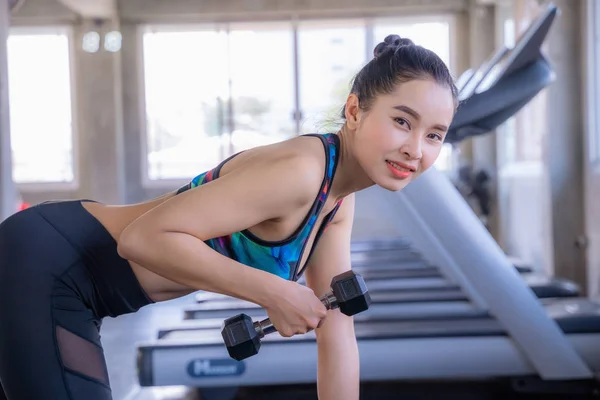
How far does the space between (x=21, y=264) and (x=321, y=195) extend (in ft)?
1.61

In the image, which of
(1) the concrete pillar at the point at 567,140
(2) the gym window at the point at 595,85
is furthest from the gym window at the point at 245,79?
(2) the gym window at the point at 595,85

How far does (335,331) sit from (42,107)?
20.4 ft

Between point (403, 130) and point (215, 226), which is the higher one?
point (403, 130)

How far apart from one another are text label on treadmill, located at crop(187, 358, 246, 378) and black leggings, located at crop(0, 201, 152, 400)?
1.25m

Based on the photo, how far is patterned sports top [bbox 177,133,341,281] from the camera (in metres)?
0.98

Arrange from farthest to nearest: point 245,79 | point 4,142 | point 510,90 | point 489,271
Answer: point 245,79 < point 4,142 < point 489,271 < point 510,90

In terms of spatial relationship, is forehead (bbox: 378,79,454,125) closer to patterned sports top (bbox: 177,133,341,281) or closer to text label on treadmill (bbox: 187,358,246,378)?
patterned sports top (bbox: 177,133,341,281)

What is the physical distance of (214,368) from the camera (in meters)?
2.33

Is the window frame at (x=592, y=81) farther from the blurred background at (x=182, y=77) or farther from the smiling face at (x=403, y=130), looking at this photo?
the smiling face at (x=403, y=130)

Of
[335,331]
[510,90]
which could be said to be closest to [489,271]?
[510,90]

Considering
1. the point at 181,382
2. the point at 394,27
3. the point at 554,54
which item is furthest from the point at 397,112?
the point at 394,27

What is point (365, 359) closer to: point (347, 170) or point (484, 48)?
point (347, 170)

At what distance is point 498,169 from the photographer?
6.43m

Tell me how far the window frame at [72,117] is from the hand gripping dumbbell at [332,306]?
635 cm
